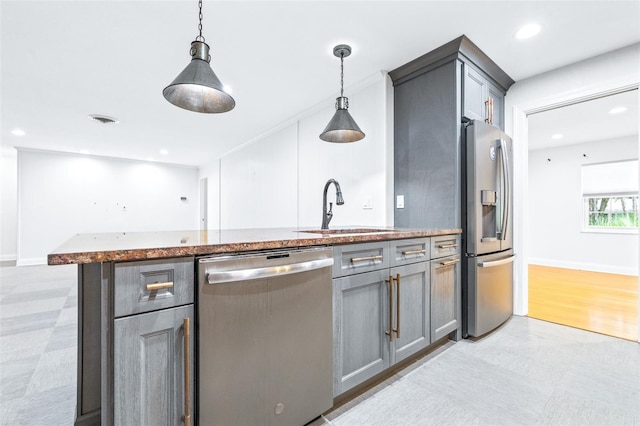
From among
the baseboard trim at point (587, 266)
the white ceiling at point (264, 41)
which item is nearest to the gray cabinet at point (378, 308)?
the white ceiling at point (264, 41)

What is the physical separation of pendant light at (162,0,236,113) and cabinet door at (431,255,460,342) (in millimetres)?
1697

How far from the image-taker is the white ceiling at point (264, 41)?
6.66 ft

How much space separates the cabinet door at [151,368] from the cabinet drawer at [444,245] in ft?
5.37

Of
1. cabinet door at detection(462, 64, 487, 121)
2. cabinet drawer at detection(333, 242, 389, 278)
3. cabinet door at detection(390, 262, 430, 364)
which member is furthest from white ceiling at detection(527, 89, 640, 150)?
cabinet drawer at detection(333, 242, 389, 278)

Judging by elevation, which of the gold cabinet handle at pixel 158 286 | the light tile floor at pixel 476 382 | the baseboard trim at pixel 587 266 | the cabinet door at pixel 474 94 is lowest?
the light tile floor at pixel 476 382

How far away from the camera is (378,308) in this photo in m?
1.64

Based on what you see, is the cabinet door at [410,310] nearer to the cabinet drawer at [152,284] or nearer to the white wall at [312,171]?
the white wall at [312,171]

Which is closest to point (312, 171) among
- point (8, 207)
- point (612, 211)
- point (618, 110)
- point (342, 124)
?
point (342, 124)

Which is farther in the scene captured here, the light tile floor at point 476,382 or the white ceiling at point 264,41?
the white ceiling at point 264,41

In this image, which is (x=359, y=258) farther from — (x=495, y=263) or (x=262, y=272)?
(x=495, y=263)

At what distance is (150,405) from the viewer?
0.94 m

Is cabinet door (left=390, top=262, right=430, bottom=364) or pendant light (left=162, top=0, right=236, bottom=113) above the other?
pendant light (left=162, top=0, right=236, bottom=113)

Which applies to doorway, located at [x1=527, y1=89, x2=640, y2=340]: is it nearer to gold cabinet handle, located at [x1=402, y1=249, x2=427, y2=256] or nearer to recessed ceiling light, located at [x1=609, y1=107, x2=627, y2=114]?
recessed ceiling light, located at [x1=609, y1=107, x2=627, y2=114]

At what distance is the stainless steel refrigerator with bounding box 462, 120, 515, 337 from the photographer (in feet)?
7.70
